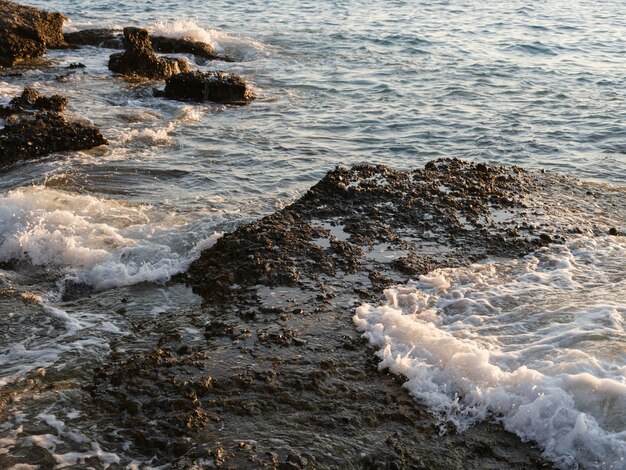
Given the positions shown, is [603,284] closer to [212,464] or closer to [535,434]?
[535,434]

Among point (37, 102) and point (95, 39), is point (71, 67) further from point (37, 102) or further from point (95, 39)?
point (37, 102)

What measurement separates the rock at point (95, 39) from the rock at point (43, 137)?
7712 millimetres

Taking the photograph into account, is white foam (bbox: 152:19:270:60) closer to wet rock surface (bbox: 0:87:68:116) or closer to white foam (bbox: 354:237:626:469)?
wet rock surface (bbox: 0:87:68:116)

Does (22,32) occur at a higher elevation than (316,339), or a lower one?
higher

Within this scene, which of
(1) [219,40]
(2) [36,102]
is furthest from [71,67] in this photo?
(1) [219,40]

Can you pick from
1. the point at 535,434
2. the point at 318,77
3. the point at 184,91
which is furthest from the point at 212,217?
the point at 318,77

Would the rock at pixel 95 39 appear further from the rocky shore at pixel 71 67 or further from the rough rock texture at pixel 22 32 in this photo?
the rough rock texture at pixel 22 32

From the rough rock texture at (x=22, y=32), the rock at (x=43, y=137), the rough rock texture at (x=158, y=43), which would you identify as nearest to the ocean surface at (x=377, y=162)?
the rock at (x=43, y=137)

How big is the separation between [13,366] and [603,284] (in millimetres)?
4896

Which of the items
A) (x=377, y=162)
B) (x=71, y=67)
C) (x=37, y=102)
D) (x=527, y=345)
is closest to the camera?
(x=527, y=345)

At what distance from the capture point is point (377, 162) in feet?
33.1

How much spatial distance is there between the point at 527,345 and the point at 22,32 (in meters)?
13.7

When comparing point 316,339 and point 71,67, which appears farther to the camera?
point 71,67

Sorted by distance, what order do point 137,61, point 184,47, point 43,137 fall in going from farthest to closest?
1. point 184,47
2. point 137,61
3. point 43,137
